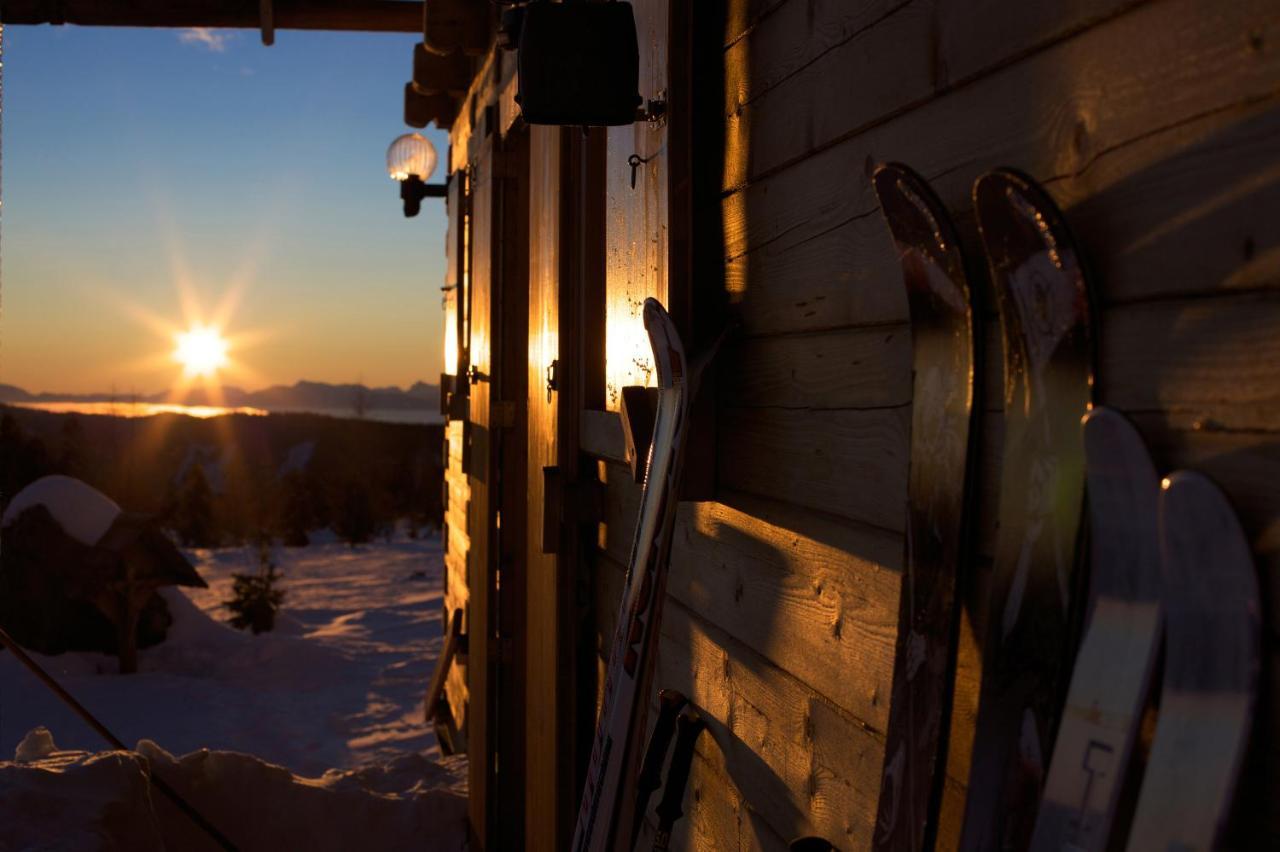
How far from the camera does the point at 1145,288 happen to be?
974mm

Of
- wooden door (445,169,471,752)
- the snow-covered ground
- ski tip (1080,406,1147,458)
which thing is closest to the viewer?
ski tip (1080,406,1147,458)

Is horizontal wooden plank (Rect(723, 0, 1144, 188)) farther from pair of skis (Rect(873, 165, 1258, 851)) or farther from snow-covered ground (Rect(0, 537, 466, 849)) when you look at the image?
snow-covered ground (Rect(0, 537, 466, 849))

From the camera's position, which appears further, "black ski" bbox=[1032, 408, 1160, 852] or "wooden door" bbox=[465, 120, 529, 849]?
"wooden door" bbox=[465, 120, 529, 849]

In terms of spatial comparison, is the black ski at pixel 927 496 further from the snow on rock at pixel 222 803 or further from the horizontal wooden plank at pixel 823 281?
the snow on rock at pixel 222 803

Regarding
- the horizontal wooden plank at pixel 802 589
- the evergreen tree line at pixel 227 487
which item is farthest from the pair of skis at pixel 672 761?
the evergreen tree line at pixel 227 487

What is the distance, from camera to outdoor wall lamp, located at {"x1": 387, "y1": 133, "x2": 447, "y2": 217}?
7027 millimetres

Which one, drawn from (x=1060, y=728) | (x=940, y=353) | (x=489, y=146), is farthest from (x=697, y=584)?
(x=489, y=146)

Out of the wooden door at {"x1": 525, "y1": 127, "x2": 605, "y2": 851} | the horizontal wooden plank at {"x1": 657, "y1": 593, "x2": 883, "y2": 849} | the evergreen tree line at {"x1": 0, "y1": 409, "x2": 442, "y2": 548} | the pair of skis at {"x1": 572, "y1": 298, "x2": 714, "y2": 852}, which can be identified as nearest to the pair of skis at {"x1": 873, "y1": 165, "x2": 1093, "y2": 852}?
the horizontal wooden plank at {"x1": 657, "y1": 593, "x2": 883, "y2": 849}

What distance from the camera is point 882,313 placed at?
1455 millimetres

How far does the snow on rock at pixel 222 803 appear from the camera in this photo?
125 inches

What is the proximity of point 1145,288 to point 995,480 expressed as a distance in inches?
12.2

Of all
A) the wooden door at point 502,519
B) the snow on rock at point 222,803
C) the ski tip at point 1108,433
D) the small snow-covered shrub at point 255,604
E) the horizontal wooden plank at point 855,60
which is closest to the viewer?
the ski tip at point 1108,433

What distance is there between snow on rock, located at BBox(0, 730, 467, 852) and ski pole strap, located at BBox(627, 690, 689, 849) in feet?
6.30

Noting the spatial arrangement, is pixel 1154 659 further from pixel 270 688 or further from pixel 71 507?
pixel 71 507
